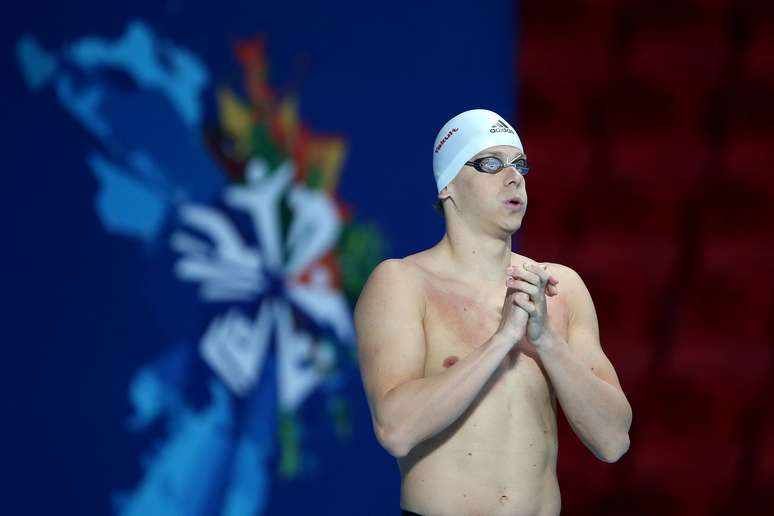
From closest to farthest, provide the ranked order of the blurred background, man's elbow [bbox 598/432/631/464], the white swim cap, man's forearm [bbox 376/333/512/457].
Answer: man's forearm [bbox 376/333/512/457] → man's elbow [bbox 598/432/631/464] → the white swim cap → the blurred background

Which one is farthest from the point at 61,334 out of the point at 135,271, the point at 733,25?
the point at 733,25

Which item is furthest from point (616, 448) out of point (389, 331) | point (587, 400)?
point (389, 331)

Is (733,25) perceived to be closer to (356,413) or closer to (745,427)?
(745,427)

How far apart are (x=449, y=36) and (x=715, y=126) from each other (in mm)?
808

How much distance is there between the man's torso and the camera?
192 cm

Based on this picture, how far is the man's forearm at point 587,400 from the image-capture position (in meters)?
1.88

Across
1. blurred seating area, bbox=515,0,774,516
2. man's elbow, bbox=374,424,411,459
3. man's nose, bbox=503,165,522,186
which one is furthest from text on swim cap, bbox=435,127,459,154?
blurred seating area, bbox=515,0,774,516

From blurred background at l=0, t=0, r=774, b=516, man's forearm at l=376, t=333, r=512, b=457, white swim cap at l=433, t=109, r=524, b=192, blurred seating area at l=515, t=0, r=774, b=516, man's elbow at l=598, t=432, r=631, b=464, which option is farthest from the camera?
blurred seating area at l=515, t=0, r=774, b=516

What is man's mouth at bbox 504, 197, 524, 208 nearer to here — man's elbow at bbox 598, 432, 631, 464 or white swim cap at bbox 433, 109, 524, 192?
white swim cap at bbox 433, 109, 524, 192

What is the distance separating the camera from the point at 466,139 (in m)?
2.06

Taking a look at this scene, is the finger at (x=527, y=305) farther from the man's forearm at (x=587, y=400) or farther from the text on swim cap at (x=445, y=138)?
the text on swim cap at (x=445, y=138)

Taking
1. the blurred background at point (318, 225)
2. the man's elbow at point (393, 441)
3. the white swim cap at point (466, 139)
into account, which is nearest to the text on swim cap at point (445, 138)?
the white swim cap at point (466, 139)

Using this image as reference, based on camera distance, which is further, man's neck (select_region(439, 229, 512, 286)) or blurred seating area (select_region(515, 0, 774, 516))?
blurred seating area (select_region(515, 0, 774, 516))

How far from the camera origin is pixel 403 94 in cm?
349
